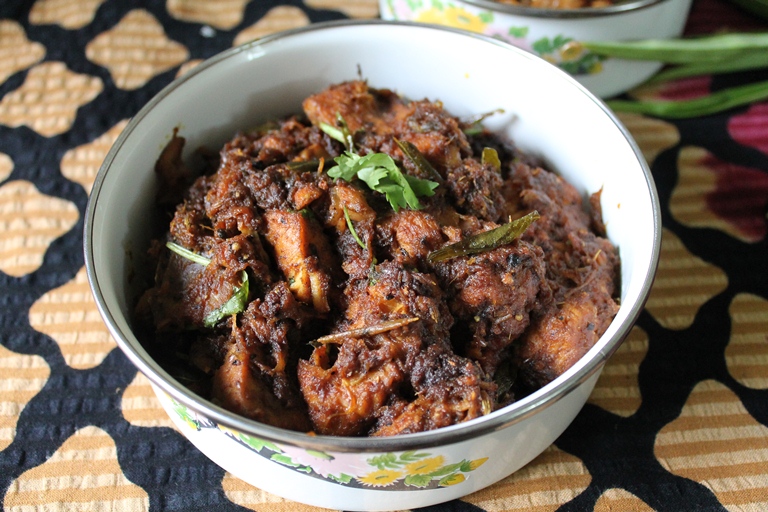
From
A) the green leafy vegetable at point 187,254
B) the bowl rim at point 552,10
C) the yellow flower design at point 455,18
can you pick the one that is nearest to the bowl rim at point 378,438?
the green leafy vegetable at point 187,254

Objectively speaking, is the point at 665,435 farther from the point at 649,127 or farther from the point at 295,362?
the point at 649,127

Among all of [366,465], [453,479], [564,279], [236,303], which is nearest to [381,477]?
[366,465]

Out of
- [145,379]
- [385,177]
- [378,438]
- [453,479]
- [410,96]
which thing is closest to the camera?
[378,438]

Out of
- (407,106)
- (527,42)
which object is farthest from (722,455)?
(527,42)

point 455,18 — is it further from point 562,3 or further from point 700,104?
point 700,104

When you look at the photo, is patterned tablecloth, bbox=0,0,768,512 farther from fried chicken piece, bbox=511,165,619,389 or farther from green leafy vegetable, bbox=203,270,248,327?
green leafy vegetable, bbox=203,270,248,327

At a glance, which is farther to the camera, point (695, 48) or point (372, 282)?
point (695, 48)

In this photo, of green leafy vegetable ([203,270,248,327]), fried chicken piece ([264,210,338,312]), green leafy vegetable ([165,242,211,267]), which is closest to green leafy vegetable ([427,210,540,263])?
fried chicken piece ([264,210,338,312])
